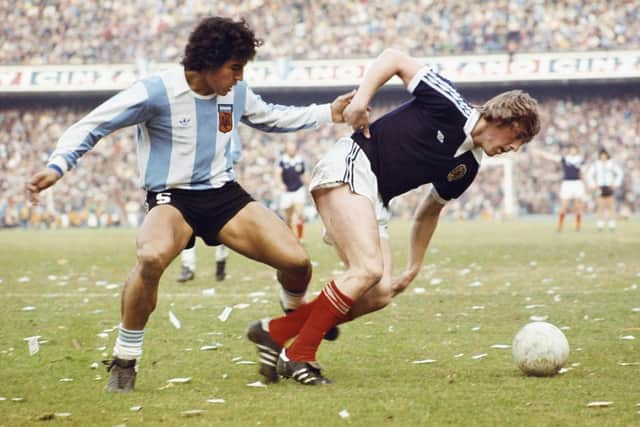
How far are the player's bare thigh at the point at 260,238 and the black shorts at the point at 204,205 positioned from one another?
0.15ft

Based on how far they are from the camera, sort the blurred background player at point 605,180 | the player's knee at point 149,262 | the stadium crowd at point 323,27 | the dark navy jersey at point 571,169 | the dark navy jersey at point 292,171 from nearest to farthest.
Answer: the player's knee at point 149,262 < the dark navy jersey at point 292,171 < the blurred background player at point 605,180 < the dark navy jersey at point 571,169 < the stadium crowd at point 323,27

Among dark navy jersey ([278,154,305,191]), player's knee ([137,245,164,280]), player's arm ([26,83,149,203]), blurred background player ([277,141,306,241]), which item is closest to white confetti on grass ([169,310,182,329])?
player's knee ([137,245,164,280])

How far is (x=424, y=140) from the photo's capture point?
684 centimetres

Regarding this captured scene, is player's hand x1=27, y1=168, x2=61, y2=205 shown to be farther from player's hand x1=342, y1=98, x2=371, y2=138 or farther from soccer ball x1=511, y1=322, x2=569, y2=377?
soccer ball x1=511, y1=322, x2=569, y2=377

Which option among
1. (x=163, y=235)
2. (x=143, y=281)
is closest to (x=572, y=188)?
(x=163, y=235)

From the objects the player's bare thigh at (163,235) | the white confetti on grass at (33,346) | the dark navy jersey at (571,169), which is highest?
the player's bare thigh at (163,235)

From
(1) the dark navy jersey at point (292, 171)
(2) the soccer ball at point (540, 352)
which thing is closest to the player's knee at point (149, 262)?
(2) the soccer ball at point (540, 352)

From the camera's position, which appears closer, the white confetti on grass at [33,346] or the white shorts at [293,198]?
the white confetti on grass at [33,346]

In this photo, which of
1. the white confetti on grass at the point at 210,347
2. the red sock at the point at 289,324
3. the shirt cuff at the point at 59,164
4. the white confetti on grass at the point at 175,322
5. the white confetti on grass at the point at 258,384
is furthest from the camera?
the white confetti on grass at the point at 175,322

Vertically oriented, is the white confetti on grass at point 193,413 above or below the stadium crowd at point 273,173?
above

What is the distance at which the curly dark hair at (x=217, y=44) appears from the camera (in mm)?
6469

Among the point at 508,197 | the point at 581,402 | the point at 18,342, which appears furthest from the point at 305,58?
the point at 581,402

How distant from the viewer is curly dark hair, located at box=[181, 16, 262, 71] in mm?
6469

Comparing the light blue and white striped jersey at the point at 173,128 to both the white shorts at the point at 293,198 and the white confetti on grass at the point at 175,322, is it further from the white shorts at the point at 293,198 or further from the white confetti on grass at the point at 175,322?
the white shorts at the point at 293,198
